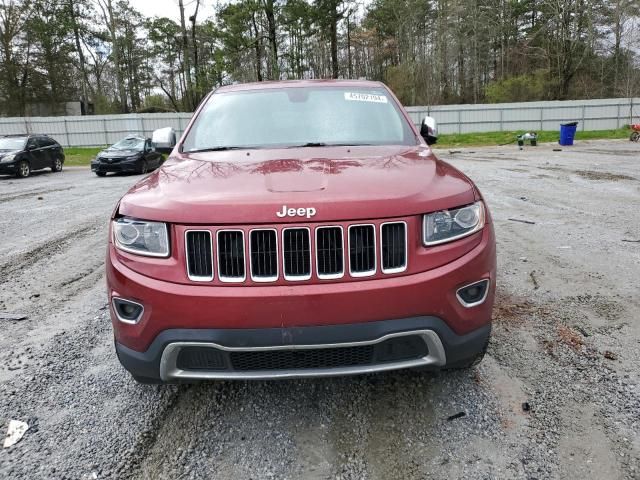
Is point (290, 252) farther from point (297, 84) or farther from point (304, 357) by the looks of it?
point (297, 84)

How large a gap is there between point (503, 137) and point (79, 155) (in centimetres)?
2422

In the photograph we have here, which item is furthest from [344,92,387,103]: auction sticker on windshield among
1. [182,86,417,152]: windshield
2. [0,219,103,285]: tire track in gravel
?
[0,219,103,285]: tire track in gravel

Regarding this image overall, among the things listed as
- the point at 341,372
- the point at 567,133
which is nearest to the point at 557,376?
the point at 341,372

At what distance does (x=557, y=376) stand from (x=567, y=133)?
2393 cm

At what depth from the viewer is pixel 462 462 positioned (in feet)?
7.23

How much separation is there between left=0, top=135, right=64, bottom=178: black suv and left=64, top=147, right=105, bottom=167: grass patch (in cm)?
435

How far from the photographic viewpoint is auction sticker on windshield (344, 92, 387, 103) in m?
3.75

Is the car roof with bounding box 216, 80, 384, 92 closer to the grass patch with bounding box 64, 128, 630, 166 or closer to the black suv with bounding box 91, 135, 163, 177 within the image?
the black suv with bounding box 91, 135, 163, 177

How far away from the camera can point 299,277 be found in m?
2.12

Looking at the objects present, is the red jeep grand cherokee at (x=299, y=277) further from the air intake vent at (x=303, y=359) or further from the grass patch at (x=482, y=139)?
the grass patch at (x=482, y=139)

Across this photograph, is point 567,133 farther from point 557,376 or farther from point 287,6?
point 557,376

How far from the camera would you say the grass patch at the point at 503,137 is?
2692 cm

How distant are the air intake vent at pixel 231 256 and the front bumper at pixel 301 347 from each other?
23cm

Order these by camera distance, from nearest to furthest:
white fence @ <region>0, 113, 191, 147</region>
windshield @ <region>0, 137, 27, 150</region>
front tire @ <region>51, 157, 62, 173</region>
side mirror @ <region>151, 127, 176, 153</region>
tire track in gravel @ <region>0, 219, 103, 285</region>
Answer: side mirror @ <region>151, 127, 176, 153</region> < tire track in gravel @ <region>0, 219, 103, 285</region> < windshield @ <region>0, 137, 27, 150</region> < front tire @ <region>51, 157, 62, 173</region> < white fence @ <region>0, 113, 191, 147</region>
